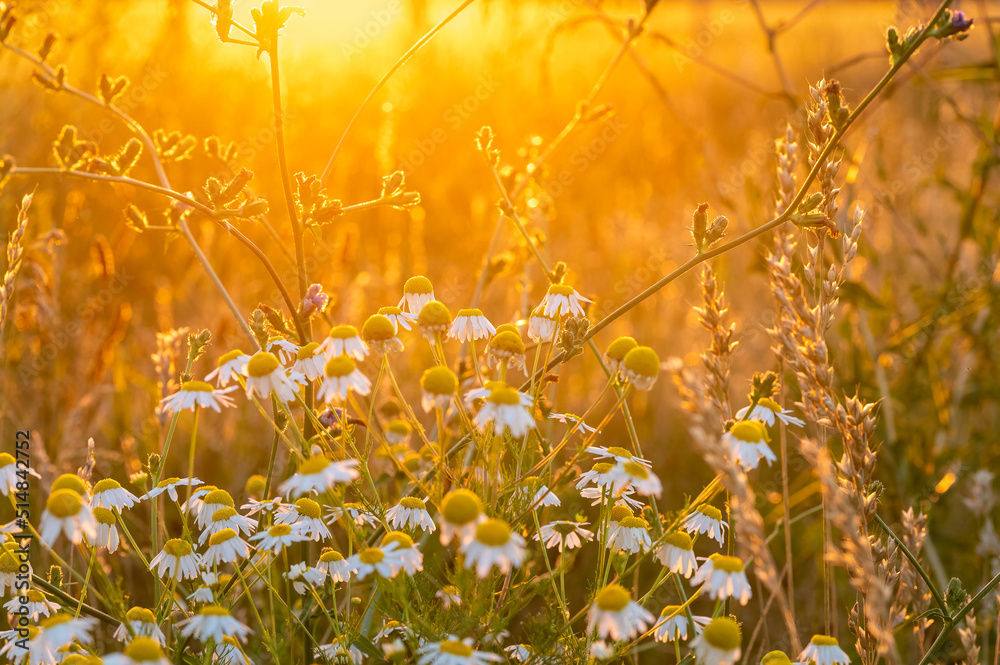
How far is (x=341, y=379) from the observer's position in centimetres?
100

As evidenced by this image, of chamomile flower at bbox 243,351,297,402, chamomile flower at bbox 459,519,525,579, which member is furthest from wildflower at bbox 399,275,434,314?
chamomile flower at bbox 459,519,525,579

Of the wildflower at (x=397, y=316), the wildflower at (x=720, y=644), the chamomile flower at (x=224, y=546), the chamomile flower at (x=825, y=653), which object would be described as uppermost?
the wildflower at (x=397, y=316)

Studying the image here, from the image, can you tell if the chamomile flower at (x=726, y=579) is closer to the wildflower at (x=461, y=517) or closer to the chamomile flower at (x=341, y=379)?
the wildflower at (x=461, y=517)

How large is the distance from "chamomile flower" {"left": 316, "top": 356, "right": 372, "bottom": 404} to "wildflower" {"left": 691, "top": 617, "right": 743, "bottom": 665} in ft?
1.73

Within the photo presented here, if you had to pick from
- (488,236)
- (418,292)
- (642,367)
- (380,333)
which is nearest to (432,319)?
(380,333)

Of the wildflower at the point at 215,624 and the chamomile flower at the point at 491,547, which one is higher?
the chamomile flower at the point at 491,547

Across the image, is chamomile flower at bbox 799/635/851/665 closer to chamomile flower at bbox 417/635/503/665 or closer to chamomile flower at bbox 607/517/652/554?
chamomile flower at bbox 607/517/652/554

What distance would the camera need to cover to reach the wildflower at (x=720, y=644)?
88 cm

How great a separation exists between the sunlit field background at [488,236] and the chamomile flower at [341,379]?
0.28 meters

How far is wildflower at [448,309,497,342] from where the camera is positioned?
1.15 m

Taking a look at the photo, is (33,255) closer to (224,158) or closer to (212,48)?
(224,158)

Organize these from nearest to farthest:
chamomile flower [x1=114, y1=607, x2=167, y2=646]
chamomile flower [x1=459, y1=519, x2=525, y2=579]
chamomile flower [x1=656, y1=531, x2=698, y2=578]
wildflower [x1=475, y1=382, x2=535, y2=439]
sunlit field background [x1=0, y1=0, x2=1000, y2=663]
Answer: chamomile flower [x1=459, y1=519, x2=525, y2=579] < wildflower [x1=475, y1=382, x2=535, y2=439] < chamomile flower [x1=114, y1=607, x2=167, y2=646] < chamomile flower [x1=656, y1=531, x2=698, y2=578] < sunlit field background [x1=0, y1=0, x2=1000, y2=663]

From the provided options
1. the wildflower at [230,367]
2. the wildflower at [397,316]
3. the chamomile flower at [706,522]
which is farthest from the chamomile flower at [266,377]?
the chamomile flower at [706,522]

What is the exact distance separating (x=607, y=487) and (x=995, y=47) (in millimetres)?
2239
